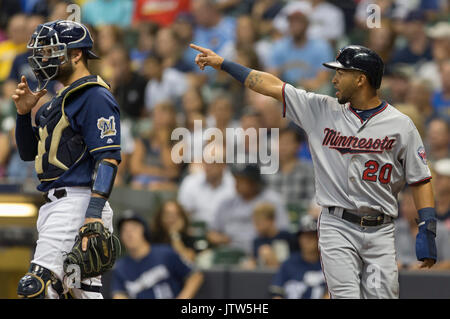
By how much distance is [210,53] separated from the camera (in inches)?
217

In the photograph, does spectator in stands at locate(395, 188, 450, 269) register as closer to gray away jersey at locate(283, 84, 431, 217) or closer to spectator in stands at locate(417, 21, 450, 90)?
spectator in stands at locate(417, 21, 450, 90)

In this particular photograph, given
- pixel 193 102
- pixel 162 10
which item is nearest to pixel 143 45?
pixel 162 10

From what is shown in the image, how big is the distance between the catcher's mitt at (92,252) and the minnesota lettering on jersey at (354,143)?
1.53m

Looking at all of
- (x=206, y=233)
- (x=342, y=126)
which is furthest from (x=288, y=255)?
(x=342, y=126)

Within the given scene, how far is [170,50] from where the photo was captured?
1150 cm

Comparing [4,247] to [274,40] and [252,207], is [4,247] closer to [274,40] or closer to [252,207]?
[252,207]

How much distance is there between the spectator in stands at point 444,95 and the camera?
31.9 feet

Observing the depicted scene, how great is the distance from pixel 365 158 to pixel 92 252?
5.79 feet

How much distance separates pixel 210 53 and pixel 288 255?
11.1 ft

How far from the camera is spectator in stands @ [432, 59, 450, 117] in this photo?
31.9ft

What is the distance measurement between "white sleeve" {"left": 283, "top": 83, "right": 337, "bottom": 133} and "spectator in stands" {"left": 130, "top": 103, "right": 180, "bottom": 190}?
4668 mm

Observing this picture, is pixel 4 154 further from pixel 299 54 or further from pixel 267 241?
pixel 267 241

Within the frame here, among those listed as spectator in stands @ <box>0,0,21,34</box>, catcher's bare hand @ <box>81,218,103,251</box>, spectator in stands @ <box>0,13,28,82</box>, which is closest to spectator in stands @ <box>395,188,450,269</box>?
catcher's bare hand @ <box>81,218,103,251</box>

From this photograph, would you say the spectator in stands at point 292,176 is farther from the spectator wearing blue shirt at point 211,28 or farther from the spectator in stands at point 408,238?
the spectator wearing blue shirt at point 211,28
